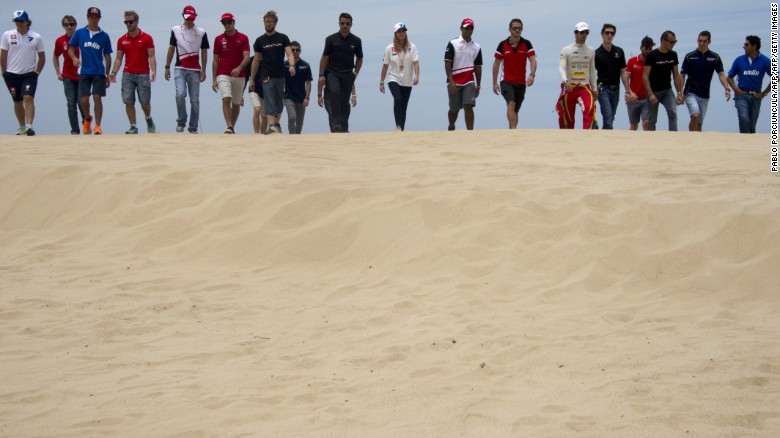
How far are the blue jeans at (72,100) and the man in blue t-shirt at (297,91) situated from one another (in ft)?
10.7

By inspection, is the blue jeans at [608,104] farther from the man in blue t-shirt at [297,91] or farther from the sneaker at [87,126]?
the sneaker at [87,126]

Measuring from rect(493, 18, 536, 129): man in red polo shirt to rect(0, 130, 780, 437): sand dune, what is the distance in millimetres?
3017

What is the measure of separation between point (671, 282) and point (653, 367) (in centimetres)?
156

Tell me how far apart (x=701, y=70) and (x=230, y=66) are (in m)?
7.06

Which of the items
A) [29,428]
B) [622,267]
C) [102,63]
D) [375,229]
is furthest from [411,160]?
[29,428]

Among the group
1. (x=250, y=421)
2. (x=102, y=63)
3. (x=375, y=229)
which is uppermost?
(x=102, y=63)

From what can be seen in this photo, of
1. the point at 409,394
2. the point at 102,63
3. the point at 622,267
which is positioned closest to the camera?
the point at 409,394

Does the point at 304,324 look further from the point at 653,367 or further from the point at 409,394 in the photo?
the point at 653,367

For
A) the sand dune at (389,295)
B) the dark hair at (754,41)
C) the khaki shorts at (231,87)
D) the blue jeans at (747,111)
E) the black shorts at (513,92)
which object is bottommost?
the sand dune at (389,295)

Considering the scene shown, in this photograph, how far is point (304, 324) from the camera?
18.8 ft

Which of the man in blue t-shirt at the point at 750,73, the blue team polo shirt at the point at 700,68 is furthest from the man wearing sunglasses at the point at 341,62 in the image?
the man in blue t-shirt at the point at 750,73

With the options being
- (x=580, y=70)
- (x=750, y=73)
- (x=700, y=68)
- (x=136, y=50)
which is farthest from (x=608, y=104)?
(x=136, y=50)

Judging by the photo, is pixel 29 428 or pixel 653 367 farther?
pixel 653 367

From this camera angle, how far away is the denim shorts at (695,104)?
13.0m
